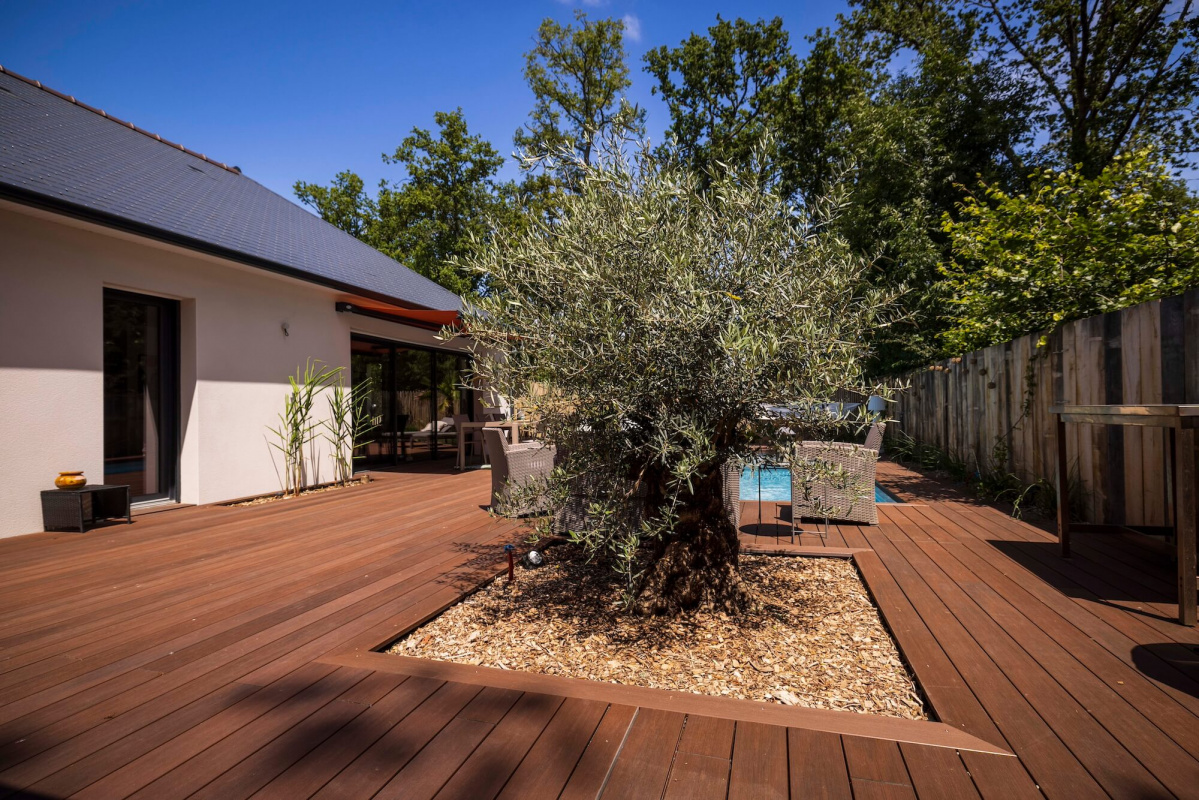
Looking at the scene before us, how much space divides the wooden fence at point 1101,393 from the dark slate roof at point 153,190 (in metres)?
6.54

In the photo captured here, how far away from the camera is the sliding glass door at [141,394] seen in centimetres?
598

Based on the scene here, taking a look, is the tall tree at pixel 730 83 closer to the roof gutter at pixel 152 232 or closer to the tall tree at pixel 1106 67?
the tall tree at pixel 1106 67

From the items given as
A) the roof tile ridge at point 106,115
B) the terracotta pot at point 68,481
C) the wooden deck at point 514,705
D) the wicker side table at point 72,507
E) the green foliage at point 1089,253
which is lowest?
the wooden deck at point 514,705

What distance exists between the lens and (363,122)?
15609 mm

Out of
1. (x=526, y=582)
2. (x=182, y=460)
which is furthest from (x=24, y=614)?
(x=182, y=460)

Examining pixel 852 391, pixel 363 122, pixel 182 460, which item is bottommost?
pixel 182 460

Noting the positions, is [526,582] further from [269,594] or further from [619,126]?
[619,126]

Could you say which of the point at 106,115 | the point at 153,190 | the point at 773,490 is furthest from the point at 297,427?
the point at 773,490

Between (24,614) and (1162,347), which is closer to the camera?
(24,614)

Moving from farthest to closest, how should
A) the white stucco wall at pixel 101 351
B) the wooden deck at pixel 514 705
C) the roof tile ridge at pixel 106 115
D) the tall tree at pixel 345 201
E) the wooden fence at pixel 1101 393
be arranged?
the tall tree at pixel 345 201 < the roof tile ridge at pixel 106 115 < the white stucco wall at pixel 101 351 < the wooden fence at pixel 1101 393 < the wooden deck at pixel 514 705

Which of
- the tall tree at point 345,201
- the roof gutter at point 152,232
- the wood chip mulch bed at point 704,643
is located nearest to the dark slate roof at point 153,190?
the roof gutter at point 152,232

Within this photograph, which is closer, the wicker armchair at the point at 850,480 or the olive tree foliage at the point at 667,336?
the olive tree foliage at the point at 667,336

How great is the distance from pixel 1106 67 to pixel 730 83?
32.4 ft

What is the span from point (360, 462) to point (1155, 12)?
700 inches
